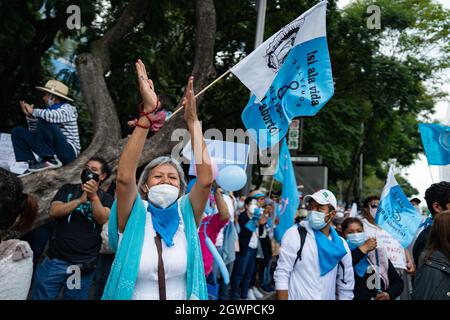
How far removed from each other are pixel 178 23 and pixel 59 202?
966 cm

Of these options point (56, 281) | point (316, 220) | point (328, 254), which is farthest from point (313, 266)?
point (56, 281)

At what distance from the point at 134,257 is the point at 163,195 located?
1.25 ft

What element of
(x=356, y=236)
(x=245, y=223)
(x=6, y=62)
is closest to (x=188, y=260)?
(x=356, y=236)

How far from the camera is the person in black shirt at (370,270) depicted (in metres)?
5.17

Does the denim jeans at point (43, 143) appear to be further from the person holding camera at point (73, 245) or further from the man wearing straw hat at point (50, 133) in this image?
the person holding camera at point (73, 245)

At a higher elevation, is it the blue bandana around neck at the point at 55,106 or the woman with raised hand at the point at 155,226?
the blue bandana around neck at the point at 55,106

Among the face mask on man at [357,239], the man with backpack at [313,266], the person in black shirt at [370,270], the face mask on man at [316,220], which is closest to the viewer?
the man with backpack at [313,266]

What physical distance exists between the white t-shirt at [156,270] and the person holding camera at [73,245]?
2115mm

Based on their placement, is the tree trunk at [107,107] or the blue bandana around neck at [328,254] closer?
the blue bandana around neck at [328,254]

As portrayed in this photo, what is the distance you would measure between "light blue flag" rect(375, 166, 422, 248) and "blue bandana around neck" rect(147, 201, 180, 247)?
3.63 meters

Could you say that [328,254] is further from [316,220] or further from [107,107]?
[107,107]

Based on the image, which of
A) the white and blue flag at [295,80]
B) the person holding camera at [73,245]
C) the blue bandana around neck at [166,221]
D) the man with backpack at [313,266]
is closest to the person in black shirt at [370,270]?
the man with backpack at [313,266]

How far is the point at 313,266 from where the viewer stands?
Answer: 465cm

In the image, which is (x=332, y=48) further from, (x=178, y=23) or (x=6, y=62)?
(x=6, y=62)
